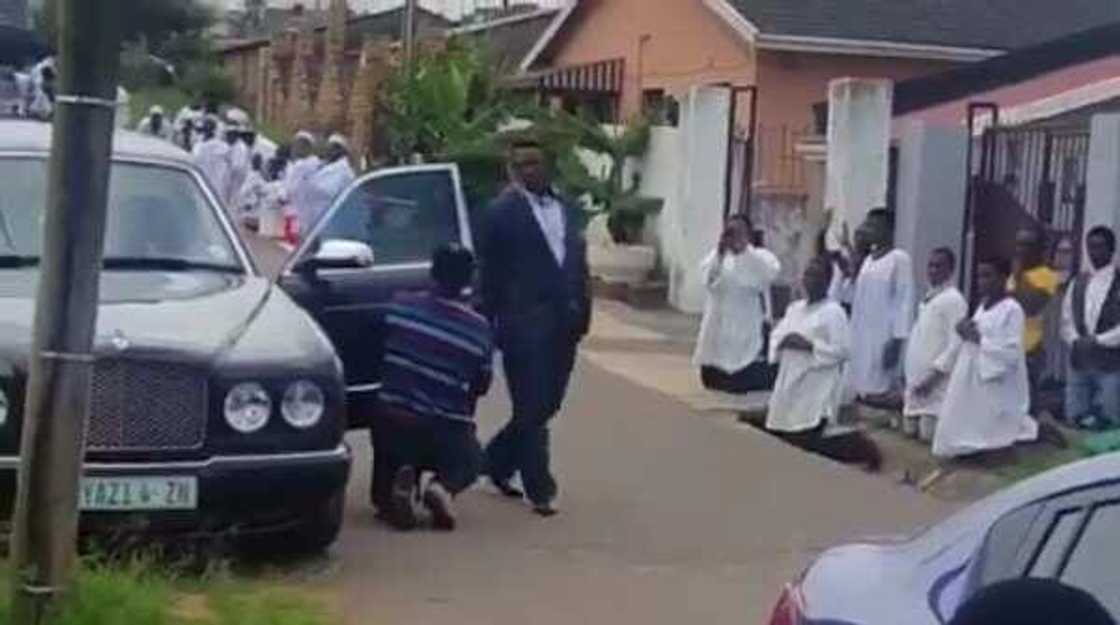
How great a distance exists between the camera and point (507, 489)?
1304 centimetres

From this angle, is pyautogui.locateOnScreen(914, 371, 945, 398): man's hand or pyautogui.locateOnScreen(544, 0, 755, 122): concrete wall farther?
pyautogui.locateOnScreen(544, 0, 755, 122): concrete wall

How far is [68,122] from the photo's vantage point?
294 inches

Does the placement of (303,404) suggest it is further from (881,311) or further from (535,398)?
(881,311)

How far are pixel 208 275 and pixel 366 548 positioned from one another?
1.36m

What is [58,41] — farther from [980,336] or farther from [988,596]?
[980,336]

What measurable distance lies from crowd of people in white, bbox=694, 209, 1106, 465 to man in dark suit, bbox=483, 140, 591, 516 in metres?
3.91

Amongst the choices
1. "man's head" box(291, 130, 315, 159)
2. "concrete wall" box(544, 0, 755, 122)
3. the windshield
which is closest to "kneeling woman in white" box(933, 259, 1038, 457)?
the windshield

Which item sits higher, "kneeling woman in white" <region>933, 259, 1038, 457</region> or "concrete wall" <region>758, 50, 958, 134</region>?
"concrete wall" <region>758, 50, 958, 134</region>

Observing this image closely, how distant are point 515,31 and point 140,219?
127 feet

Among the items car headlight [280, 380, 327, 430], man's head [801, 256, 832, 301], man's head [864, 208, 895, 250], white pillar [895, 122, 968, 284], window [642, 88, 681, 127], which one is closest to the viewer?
car headlight [280, 380, 327, 430]

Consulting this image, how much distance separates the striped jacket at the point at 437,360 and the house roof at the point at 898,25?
871 inches

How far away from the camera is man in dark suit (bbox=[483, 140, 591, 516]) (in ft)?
40.4

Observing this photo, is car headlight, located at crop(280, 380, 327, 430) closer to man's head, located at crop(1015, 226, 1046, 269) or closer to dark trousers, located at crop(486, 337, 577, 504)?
dark trousers, located at crop(486, 337, 577, 504)

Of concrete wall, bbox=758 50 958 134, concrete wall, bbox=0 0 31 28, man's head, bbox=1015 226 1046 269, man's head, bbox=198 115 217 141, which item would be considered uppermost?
concrete wall, bbox=0 0 31 28
